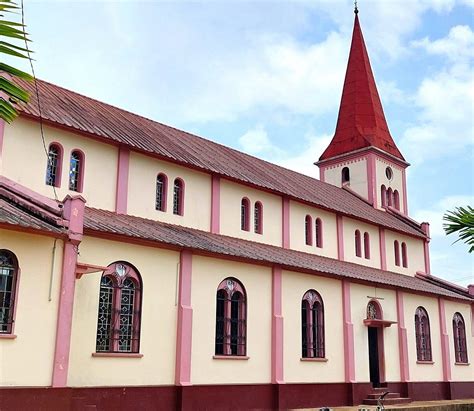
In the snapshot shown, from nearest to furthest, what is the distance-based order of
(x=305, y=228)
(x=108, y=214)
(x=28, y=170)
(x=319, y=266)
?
(x=28, y=170), (x=108, y=214), (x=319, y=266), (x=305, y=228)

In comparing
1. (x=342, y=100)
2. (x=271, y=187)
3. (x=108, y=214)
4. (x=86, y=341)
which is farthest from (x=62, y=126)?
(x=342, y=100)

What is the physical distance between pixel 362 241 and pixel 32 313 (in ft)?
60.4

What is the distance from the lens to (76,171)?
17312mm

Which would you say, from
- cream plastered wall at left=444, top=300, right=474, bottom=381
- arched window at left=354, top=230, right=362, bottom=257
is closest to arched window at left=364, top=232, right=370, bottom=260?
arched window at left=354, top=230, right=362, bottom=257

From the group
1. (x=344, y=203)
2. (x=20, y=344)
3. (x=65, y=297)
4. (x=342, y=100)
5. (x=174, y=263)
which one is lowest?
(x=20, y=344)

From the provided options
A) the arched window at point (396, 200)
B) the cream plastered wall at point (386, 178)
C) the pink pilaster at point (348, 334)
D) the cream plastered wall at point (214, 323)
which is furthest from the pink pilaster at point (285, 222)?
the arched window at point (396, 200)

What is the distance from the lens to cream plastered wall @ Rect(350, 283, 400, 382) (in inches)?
893

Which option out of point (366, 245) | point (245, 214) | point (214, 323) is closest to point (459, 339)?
point (366, 245)

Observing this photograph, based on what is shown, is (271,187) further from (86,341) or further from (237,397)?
(86,341)

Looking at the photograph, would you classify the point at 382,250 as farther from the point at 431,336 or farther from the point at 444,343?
the point at 444,343

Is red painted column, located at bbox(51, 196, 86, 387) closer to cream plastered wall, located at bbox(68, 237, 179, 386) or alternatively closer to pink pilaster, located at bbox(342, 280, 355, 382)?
cream plastered wall, located at bbox(68, 237, 179, 386)

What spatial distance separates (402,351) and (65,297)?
652 inches

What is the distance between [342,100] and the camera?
126ft

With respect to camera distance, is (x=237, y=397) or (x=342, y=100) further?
(x=342, y=100)
